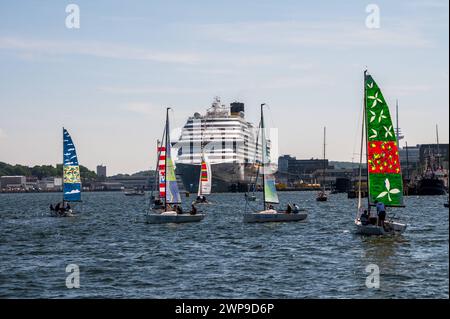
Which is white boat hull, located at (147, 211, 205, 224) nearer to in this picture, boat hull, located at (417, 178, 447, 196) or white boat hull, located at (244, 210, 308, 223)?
white boat hull, located at (244, 210, 308, 223)

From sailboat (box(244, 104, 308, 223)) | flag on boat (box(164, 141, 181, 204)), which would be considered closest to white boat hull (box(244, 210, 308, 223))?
sailboat (box(244, 104, 308, 223))

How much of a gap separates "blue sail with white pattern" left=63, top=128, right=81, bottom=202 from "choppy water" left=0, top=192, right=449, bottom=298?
834 inches

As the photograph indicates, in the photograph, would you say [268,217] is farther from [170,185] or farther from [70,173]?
[70,173]

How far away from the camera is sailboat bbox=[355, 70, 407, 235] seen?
4294 centimetres

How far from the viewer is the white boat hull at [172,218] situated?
59375 millimetres

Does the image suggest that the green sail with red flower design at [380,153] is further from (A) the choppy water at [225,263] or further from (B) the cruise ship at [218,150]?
(B) the cruise ship at [218,150]

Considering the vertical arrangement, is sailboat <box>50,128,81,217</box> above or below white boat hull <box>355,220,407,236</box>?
above

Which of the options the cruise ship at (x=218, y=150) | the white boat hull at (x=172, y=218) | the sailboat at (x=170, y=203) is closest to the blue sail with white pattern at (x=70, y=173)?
the sailboat at (x=170, y=203)

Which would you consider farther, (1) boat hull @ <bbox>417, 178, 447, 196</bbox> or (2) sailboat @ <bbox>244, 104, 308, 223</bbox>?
(1) boat hull @ <bbox>417, 178, 447, 196</bbox>

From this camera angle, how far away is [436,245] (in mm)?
39375

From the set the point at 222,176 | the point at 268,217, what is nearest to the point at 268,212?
the point at 268,217
